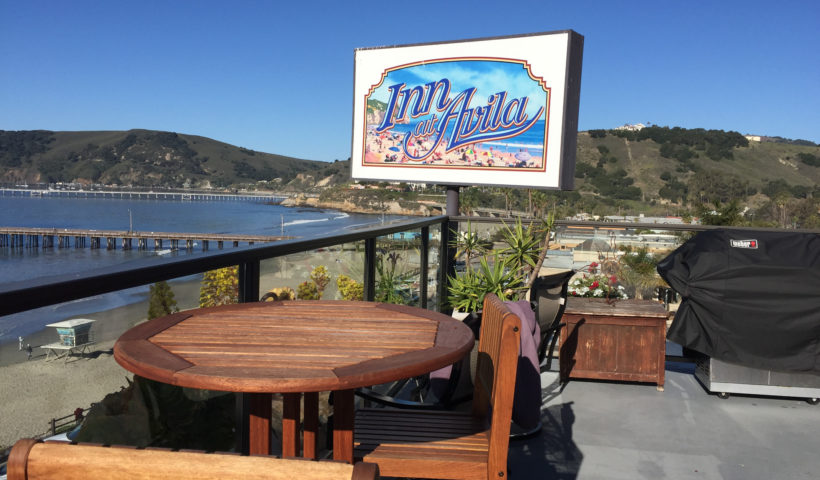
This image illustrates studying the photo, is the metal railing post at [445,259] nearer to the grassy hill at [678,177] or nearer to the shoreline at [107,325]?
the shoreline at [107,325]

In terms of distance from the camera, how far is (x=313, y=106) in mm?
68250

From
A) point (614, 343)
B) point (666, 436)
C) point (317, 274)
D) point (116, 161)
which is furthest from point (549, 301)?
point (116, 161)

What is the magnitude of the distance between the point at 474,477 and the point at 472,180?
4.82 metres

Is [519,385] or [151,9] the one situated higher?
[151,9]

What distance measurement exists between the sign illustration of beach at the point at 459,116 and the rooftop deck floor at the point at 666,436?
271 cm

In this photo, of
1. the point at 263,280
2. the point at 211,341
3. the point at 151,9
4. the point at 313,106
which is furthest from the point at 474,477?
the point at 151,9

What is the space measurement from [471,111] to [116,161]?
15779 centimetres

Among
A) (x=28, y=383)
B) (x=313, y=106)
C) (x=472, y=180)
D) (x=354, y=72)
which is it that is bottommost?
(x=28, y=383)

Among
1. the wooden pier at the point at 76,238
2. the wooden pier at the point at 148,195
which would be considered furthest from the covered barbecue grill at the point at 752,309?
the wooden pier at the point at 148,195

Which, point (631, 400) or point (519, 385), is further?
point (631, 400)

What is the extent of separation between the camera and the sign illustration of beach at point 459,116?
611 cm

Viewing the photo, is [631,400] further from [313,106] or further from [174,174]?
[174,174]

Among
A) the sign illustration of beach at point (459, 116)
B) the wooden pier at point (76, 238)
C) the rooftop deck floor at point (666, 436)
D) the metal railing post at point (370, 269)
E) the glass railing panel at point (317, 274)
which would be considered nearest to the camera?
the glass railing panel at point (317, 274)

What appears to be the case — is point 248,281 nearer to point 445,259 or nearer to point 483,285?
point 483,285
